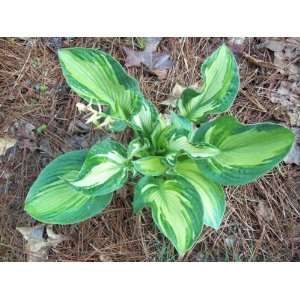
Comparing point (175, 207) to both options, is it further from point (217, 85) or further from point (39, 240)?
point (39, 240)

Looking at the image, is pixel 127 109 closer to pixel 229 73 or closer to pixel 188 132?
pixel 188 132

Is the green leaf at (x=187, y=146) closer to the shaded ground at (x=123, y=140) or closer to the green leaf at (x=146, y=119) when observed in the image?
the green leaf at (x=146, y=119)

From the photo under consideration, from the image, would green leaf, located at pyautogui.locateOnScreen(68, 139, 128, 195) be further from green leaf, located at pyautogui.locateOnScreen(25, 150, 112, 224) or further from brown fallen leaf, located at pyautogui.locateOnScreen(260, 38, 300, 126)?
brown fallen leaf, located at pyautogui.locateOnScreen(260, 38, 300, 126)

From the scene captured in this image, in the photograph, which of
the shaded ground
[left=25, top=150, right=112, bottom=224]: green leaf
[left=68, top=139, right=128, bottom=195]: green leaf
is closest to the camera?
[left=68, top=139, right=128, bottom=195]: green leaf

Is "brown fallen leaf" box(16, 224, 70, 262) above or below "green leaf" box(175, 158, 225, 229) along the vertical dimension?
below

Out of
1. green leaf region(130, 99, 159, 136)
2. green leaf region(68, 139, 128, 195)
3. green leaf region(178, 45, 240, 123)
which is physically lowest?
green leaf region(68, 139, 128, 195)

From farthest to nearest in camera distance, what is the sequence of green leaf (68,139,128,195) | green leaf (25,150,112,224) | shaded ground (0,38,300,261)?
shaded ground (0,38,300,261)
green leaf (25,150,112,224)
green leaf (68,139,128,195)

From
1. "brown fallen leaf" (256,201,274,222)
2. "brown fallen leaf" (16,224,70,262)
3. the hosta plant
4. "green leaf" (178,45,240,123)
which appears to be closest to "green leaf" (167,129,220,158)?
the hosta plant

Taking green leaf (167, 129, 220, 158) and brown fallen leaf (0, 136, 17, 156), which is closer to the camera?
green leaf (167, 129, 220, 158)

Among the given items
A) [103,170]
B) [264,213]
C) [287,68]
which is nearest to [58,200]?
[103,170]
